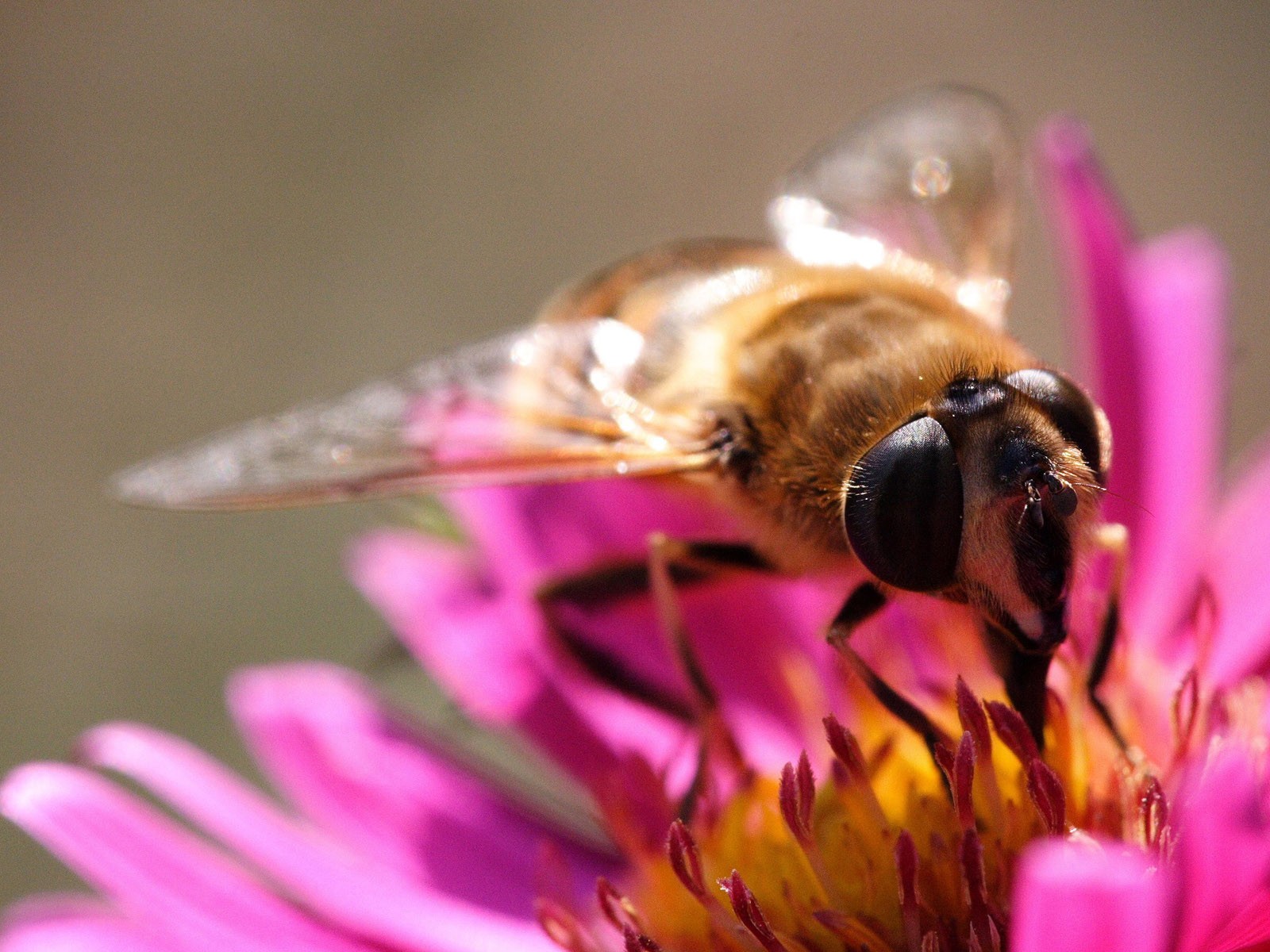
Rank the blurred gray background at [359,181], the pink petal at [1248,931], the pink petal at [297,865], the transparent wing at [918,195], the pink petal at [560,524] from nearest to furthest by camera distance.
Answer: the pink petal at [1248,931] < the pink petal at [297,865] < the transparent wing at [918,195] < the pink petal at [560,524] < the blurred gray background at [359,181]

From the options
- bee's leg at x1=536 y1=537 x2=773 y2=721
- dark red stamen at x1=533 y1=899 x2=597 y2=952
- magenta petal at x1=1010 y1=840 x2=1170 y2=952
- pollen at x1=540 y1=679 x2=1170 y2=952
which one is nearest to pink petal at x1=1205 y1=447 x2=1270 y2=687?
pollen at x1=540 y1=679 x2=1170 y2=952

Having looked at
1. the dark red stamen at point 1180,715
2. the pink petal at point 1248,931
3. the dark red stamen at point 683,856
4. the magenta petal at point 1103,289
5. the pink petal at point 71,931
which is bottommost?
the pink petal at point 1248,931

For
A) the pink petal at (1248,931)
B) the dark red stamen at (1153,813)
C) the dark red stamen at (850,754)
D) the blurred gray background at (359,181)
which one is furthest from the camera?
the blurred gray background at (359,181)

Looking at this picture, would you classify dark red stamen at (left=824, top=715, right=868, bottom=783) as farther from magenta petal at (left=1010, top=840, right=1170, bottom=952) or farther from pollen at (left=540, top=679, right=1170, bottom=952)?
magenta petal at (left=1010, top=840, right=1170, bottom=952)

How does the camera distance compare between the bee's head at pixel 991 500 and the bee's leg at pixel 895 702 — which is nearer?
the bee's head at pixel 991 500

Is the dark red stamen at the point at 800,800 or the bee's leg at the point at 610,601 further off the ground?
the bee's leg at the point at 610,601

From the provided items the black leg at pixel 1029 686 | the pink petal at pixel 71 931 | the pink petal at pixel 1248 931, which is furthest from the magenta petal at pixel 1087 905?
the pink petal at pixel 71 931

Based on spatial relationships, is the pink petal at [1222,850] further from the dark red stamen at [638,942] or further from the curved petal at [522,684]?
the curved petal at [522,684]

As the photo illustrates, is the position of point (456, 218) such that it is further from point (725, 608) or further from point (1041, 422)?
point (1041, 422)
